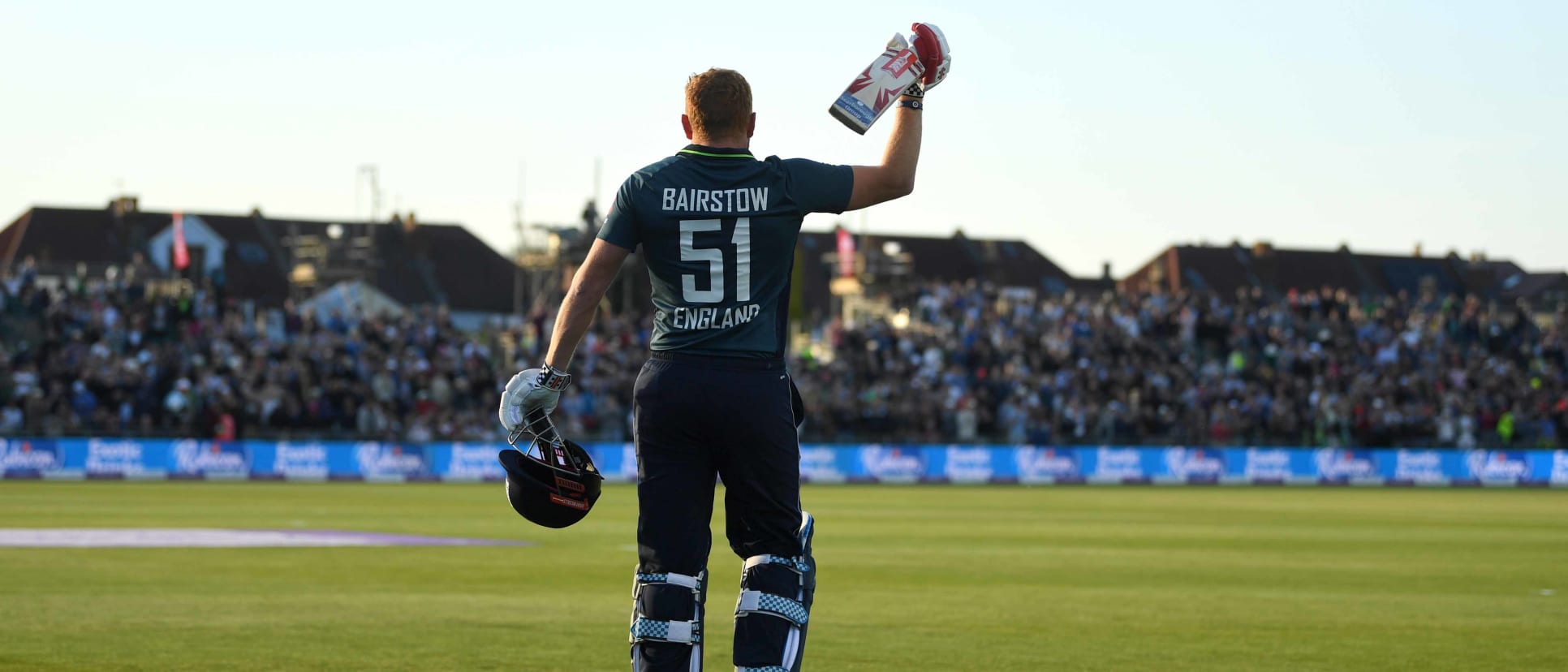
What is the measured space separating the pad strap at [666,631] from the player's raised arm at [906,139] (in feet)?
4.86

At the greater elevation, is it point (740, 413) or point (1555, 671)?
point (740, 413)

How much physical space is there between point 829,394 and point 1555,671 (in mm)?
35384

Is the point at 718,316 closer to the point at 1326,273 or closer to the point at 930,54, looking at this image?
the point at 930,54

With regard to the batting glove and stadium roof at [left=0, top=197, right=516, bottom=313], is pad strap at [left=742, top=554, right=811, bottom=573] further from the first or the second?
stadium roof at [left=0, top=197, right=516, bottom=313]

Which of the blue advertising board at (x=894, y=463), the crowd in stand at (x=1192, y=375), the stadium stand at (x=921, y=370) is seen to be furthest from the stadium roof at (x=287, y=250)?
the blue advertising board at (x=894, y=463)

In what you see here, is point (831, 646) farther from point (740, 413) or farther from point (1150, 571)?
point (1150, 571)

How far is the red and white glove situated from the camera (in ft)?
21.2

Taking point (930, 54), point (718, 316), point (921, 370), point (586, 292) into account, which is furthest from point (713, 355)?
point (921, 370)

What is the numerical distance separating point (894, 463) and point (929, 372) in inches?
185

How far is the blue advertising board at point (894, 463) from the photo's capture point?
37.2 m

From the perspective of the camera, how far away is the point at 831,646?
9.91m

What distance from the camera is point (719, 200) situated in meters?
6.09

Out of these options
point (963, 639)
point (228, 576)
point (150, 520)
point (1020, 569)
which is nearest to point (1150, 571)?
point (1020, 569)

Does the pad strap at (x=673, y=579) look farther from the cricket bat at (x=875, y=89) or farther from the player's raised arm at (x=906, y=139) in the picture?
the cricket bat at (x=875, y=89)
